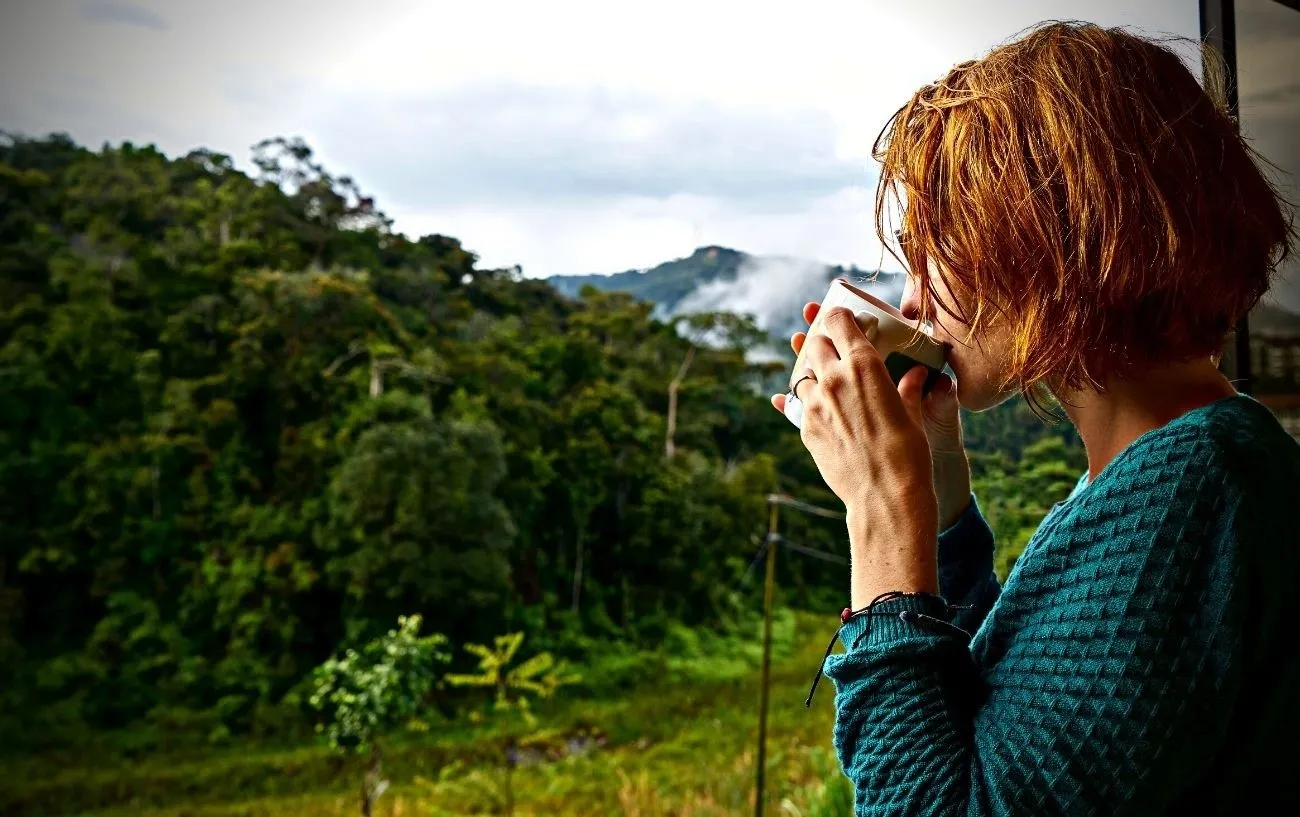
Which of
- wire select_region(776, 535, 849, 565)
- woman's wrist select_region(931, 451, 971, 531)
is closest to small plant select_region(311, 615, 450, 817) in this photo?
wire select_region(776, 535, 849, 565)

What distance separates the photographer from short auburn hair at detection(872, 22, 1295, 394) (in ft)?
1.31

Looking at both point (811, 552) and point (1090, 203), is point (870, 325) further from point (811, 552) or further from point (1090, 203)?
point (811, 552)

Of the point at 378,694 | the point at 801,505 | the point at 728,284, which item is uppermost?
the point at 728,284

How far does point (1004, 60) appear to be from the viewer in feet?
1.42

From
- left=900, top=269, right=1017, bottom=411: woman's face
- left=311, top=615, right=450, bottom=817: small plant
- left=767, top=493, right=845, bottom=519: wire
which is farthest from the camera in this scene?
left=767, top=493, right=845, bottom=519: wire

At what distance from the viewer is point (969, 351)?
49cm

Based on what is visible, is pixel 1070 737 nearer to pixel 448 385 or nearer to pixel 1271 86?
pixel 1271 86

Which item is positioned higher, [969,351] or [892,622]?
[969,351]

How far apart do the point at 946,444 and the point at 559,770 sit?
4.64 metres

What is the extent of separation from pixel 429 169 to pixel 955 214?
477 cm

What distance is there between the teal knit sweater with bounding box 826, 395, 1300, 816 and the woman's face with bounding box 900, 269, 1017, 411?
87 millimetres

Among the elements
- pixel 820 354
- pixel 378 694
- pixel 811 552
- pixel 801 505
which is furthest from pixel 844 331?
pixel 811 552

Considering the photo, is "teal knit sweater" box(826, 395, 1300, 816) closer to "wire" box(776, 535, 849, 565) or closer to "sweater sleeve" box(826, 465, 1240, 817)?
"sweater sleeve" box(826, 465, 1240, 817)

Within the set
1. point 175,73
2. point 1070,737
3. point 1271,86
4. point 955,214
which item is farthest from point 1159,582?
point 175,73
